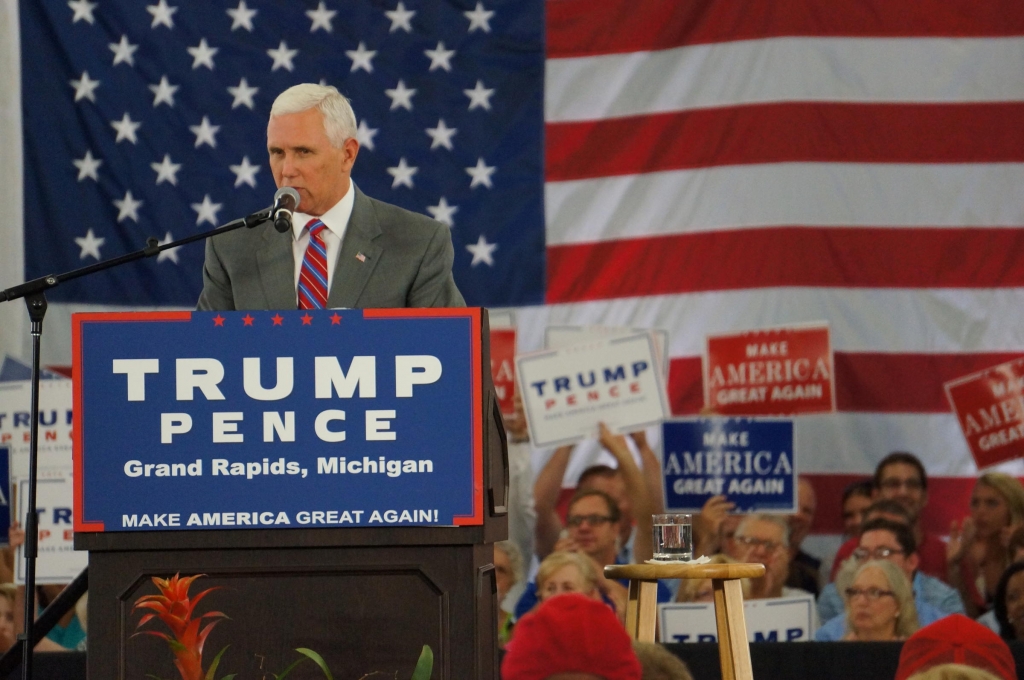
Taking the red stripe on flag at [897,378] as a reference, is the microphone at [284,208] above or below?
below

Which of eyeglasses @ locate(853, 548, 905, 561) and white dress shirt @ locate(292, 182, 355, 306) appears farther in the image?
eyeglasses @ locate(853, 548, 905, 561)

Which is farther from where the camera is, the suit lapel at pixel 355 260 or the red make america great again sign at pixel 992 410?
the red make america great again sign at pixel 992 410

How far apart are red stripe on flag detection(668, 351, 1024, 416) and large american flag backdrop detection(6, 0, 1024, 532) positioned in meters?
0.01

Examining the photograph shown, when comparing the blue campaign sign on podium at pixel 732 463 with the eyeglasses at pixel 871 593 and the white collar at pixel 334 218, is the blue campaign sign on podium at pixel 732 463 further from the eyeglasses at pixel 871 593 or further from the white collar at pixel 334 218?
the white collar at pixel 334 218

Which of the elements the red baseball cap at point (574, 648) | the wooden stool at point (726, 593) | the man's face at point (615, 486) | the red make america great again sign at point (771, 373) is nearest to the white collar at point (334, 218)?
the wooden stool at point (726, 593)

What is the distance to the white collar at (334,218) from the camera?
9.04 feet

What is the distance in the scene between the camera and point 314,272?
2738 millimetres

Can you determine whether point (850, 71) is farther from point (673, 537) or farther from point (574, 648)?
point (574, 648)

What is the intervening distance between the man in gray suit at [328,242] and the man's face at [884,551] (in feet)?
10.9

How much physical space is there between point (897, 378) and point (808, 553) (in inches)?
36.1

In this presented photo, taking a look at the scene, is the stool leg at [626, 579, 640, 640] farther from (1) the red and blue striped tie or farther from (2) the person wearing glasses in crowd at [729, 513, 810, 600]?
(2) the person wearing glasses in crowd at [729, 513, 810, 600]

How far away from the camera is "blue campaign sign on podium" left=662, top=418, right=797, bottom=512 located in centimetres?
584

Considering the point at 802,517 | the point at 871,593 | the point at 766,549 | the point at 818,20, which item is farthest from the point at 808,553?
the point at 818,20

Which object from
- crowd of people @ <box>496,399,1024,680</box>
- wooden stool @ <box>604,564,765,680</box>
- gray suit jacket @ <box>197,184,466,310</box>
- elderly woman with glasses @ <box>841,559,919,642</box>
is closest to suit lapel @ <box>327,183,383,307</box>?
gray suit jacket @ <box>197,184,466,310</box>
